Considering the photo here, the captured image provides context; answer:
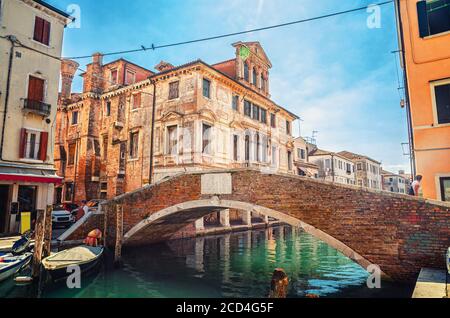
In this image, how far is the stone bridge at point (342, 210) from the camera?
6.90 m

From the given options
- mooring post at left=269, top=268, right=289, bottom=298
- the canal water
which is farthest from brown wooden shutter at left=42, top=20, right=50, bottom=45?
mooring post at left=269, top=268, right=289, bottom=298

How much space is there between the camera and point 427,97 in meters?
8.93

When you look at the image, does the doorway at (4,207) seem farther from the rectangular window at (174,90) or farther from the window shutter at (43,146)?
the rectangular window at (174,90)

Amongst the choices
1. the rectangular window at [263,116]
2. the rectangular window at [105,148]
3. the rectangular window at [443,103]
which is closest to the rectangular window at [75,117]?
the rectangular window at [105,148]

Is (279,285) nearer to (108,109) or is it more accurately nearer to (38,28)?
(38,28)

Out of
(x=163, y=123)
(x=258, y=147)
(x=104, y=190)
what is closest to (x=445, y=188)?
(x=258, y=147)

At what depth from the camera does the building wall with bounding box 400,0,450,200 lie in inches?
338

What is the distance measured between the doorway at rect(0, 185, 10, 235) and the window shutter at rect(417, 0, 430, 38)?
17.4 metres

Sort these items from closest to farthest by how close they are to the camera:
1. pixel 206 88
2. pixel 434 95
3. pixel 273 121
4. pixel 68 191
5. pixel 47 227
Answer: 1. pixel 434 95
2. pixel 47 227
3. pixel 206 88
4. pixel 68 191
5. pixel 273 121

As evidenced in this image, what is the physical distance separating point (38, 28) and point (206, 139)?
10160mm

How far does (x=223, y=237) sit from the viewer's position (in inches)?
677

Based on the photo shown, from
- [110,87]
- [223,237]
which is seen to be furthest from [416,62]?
[110,87]

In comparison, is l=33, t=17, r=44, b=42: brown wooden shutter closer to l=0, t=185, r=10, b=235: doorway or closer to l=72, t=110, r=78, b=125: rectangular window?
l=0, t=185, r=10, b=235: doorway

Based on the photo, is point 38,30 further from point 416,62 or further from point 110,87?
point 416,62
